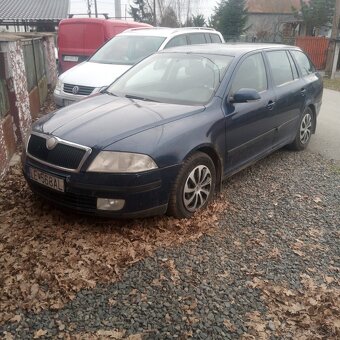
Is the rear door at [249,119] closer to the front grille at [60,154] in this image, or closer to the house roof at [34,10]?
the front grille at [60,154]

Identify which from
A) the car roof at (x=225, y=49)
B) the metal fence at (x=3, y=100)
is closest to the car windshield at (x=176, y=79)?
the car roof at (x=225, y=49)

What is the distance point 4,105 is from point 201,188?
311cm

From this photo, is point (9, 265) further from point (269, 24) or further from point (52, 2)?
point (269, 24)

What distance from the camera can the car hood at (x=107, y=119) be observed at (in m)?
3.55

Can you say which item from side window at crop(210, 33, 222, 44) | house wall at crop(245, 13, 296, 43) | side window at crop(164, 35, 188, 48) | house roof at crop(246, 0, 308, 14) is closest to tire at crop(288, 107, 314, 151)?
side window at crop(164, 35, 188, 48)

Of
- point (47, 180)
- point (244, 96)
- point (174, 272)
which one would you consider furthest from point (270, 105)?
point (47, 180)

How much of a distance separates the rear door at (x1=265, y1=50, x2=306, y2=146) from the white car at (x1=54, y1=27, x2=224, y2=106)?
133 inches

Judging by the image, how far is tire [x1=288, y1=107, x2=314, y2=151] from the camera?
6245 millimetres

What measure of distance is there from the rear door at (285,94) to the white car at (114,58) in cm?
339

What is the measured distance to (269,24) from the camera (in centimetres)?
4766

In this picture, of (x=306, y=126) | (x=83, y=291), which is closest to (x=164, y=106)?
(x=83, y=291)

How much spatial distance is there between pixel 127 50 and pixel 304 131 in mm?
4484

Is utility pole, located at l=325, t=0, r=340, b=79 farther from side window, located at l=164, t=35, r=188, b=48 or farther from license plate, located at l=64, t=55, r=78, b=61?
license plate, located at l=64, t=55, r=78, b=61

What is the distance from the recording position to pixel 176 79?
4.70m
